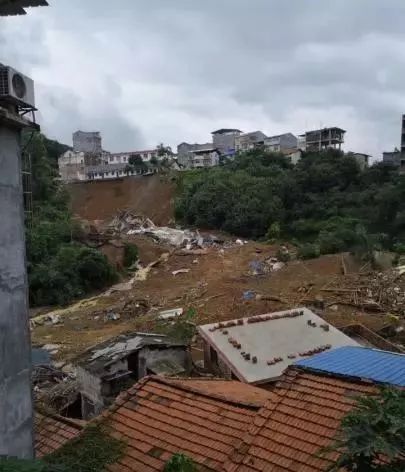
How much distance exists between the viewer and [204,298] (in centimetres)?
2583

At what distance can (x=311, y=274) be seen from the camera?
2902 centimetres

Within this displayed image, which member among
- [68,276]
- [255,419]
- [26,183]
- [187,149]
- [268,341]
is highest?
[187,149]

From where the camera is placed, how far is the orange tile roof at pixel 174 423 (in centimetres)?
650

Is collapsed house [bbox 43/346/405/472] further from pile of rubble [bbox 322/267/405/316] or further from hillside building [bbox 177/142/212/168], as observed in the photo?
hillside building [bbox 177/142/212/168]

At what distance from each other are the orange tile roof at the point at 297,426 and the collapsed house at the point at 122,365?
17.2 ft

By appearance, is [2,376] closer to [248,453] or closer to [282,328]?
[248,453]

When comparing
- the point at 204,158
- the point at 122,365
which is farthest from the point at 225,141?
the point at 122,365

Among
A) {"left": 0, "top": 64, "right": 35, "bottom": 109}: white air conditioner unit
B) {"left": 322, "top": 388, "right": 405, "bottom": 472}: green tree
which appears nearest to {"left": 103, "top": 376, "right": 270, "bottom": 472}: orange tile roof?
{"left": 322, "top": 388, "right": 405, "bottom": 472}: green tree

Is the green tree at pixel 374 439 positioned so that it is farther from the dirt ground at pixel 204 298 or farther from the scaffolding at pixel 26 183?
the dirt ground at pixel 204 298

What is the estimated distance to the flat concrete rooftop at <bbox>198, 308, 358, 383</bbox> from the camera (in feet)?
38.1

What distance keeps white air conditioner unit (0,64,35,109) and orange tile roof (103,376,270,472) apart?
4.31 meters

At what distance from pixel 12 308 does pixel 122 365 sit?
20.7ft

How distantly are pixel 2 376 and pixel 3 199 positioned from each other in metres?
1.82

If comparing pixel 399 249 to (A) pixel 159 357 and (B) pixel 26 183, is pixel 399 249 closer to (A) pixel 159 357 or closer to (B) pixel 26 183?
(A) pixel 159 357
